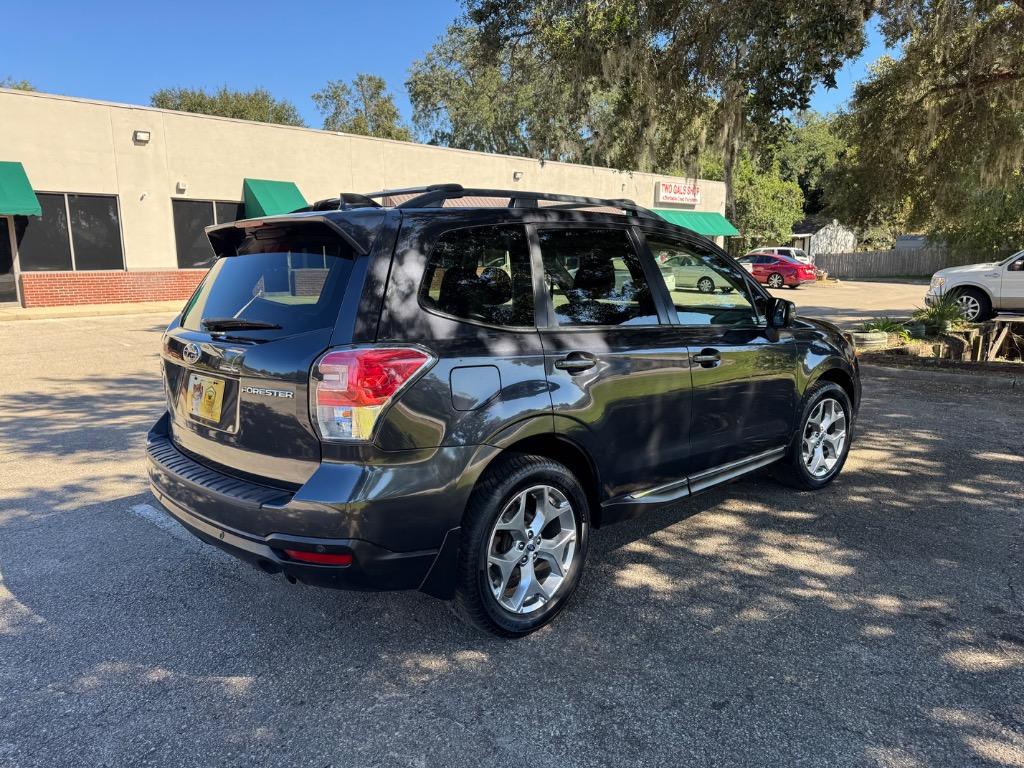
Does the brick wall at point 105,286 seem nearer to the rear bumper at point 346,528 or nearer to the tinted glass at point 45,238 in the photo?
the tinted glass at point 45,238

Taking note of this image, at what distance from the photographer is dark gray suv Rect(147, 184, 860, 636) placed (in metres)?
2.76

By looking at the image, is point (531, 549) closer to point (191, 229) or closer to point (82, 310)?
point (82, 310)

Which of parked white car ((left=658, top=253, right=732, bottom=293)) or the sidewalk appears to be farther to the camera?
the sidewalk

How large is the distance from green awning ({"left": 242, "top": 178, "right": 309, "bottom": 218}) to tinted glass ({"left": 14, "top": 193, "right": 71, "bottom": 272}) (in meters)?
4.97

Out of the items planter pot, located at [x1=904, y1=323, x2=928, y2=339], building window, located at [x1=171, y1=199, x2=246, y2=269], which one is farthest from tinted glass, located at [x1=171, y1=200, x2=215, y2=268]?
planter pot, located at [x1=904, y1=323, x2=928, y2=339]

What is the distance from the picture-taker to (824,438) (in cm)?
512

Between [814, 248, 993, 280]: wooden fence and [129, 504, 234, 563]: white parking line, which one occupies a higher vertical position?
[814, 248, 993, 280]: wooden fence

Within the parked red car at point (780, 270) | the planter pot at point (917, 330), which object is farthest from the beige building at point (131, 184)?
the parked red car at point (780, 270)

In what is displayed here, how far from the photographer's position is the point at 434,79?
44.6 meters

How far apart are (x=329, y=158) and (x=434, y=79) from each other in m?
22.8

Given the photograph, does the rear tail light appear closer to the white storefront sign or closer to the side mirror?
the side mirror

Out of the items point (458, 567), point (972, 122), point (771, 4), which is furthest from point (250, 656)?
point (972, 122)

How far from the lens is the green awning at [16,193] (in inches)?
707

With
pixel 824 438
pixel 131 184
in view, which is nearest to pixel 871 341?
pixel 824 438
